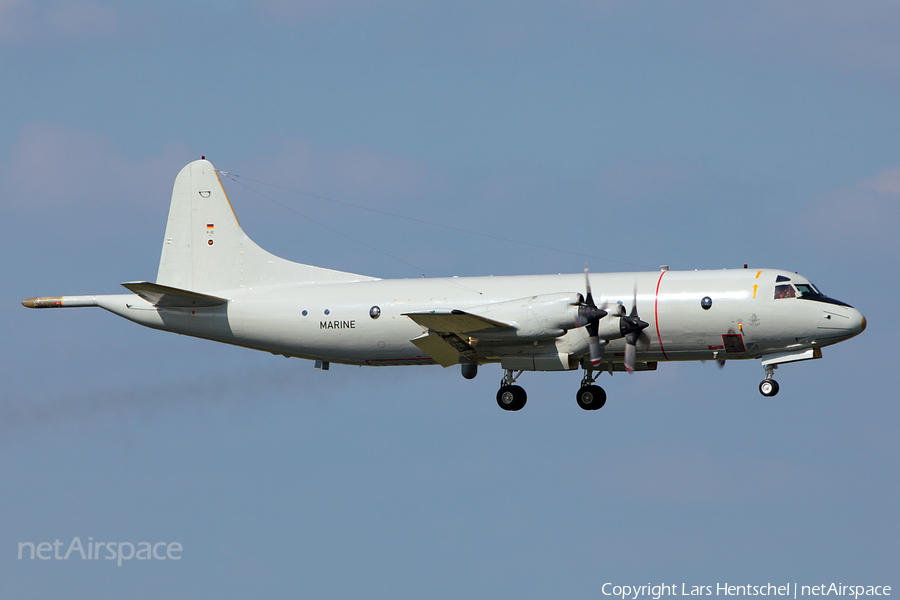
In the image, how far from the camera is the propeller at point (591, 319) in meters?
33.7

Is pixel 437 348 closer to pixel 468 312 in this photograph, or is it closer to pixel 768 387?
pixel 468 312

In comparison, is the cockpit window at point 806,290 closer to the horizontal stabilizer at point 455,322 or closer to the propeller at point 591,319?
the propeller at point 591,319

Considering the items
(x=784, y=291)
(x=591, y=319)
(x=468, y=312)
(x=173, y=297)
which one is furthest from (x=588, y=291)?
(x=173, y=297)

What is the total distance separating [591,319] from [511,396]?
4773mm

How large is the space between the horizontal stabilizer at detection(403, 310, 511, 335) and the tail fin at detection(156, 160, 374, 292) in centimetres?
512

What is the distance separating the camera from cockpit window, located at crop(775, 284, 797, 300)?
34.2 m

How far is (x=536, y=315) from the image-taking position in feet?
112

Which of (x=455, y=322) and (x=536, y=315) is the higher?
(x=536, y=315)

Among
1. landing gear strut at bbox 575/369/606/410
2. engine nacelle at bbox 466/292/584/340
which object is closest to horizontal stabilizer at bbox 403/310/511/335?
engine nacelle at bbox 466/292/584/340

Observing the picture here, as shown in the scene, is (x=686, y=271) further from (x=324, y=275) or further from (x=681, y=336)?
(x=324, y=275)

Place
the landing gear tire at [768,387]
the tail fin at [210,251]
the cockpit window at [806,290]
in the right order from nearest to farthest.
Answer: the cockpit window at [806,290] < the landing gear tire at [768,387] < the tail fin at [210,251]

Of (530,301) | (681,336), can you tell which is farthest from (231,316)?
(681,336)

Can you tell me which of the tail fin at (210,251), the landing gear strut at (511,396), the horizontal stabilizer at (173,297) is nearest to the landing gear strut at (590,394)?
the landing gear strut at (511,396)

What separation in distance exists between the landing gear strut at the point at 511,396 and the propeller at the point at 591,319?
2936 millimetres
